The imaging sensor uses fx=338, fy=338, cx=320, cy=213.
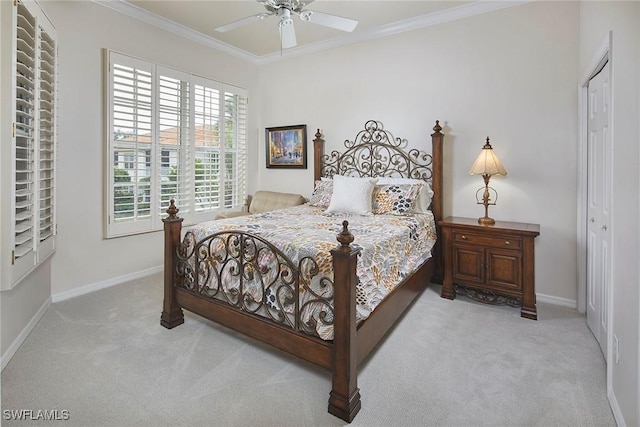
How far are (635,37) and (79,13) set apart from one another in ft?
14.3

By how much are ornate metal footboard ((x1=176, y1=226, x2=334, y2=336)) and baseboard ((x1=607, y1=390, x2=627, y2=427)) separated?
1485 millimetres

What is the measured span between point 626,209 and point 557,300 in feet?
6.53

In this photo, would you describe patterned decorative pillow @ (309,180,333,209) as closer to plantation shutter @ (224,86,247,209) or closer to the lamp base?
plantation shutter @ (224,86,247,209)

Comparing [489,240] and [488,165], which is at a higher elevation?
[488,165]

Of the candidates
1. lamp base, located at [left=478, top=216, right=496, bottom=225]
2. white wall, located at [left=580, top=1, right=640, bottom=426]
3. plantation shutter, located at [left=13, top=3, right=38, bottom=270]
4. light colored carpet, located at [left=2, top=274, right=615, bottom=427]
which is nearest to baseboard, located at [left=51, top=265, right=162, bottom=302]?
light colored carpet, located at [left=2, top=274, right=615, bottom=427]

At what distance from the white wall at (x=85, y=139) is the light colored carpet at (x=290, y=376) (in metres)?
0.71

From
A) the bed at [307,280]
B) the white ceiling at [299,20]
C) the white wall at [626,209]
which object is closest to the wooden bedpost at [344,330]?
the bed at [307,280]

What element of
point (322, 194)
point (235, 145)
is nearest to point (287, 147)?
point (235, 145)

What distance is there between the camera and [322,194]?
13.7 ft

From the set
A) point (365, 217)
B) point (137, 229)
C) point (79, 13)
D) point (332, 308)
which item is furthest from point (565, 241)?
point (79, 13)

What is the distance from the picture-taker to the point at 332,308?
73.6 inches

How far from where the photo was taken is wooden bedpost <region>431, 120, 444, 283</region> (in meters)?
3.68

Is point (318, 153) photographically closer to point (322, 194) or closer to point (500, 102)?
point (322, 194)

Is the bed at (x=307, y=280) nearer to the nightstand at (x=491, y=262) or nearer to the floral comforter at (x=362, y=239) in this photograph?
the floral comforter at (x=362, y=239)
